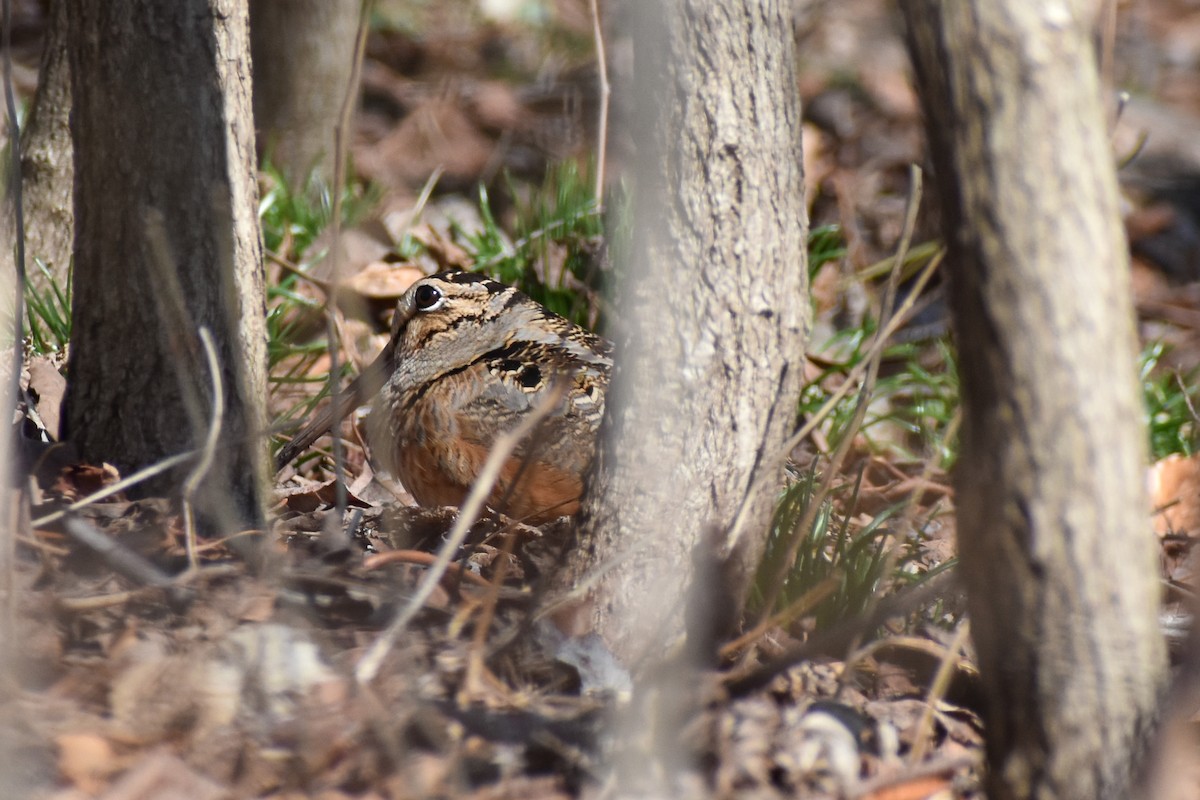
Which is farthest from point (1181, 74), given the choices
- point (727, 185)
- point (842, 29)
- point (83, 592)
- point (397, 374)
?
point (83, 592)

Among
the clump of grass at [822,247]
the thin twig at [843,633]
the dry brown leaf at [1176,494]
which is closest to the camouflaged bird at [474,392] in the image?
the thin twig at [843,633]

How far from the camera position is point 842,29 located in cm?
921

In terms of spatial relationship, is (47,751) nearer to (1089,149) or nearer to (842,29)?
(1089,149)

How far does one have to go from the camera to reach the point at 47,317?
12.9ft

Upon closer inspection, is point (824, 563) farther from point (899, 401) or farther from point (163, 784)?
point (899, 401)

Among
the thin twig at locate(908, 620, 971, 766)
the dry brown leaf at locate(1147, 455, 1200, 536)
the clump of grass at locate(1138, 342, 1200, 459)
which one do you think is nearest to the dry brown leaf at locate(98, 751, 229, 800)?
the thin twig at locate(908, 620, 971, 766)

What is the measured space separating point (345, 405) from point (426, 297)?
1.54ft

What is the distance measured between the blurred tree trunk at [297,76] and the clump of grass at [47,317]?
5.24 feet

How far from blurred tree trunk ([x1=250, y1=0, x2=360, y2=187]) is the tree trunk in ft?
13.5

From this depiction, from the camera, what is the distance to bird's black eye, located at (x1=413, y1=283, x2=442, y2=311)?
14.1 feet

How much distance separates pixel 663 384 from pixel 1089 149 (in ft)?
3.27

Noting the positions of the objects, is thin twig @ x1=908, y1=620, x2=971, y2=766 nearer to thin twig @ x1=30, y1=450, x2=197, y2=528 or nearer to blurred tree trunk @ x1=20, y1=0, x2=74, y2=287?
thin twig @ x1=30, y1=450, x2=197, y2=528

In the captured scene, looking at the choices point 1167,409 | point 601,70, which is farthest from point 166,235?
point 1167,409

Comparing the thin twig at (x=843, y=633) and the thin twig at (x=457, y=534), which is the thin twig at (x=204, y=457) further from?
the thin twig at (x=843, y=633)
